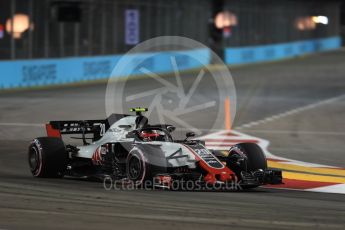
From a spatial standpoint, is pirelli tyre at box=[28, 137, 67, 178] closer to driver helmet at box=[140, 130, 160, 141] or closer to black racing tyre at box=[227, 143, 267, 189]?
driver helmet at box=[140, 130, 160, 141]

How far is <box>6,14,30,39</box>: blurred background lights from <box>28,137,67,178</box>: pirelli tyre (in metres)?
25.2

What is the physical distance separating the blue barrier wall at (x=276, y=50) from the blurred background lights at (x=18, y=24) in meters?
21.0

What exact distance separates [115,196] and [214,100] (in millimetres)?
20538

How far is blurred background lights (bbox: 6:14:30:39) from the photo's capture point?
3672 centimetres

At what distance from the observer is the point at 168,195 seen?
10.6 meters

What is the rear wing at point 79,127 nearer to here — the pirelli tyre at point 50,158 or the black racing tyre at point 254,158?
the pirelli tyre at point 50,158

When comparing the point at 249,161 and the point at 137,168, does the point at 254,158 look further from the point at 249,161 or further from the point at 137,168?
the point at 137,168

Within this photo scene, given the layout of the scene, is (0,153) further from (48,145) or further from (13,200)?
(13,200)

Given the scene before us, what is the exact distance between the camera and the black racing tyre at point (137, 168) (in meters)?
11.1

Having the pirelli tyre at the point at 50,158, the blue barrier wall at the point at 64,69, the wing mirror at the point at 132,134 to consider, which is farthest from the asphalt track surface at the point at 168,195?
the blue barrier wall at the point at 64,69

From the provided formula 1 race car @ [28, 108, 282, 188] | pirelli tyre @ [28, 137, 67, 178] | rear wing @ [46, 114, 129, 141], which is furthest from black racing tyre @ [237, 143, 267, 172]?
pirelli tyre @ [28, 137, 67, 178]

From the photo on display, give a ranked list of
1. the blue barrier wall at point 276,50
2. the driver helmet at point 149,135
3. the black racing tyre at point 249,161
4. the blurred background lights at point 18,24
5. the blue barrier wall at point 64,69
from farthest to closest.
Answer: the blue barrier wall at point 276,50
the blurred background lights at point 18,24
the blue barrier wall at point 64,69
the driver helmet at point 149,135
the black racing tyre at point 249,161

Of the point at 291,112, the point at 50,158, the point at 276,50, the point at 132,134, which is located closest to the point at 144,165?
the point at 132,134

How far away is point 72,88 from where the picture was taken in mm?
35344
